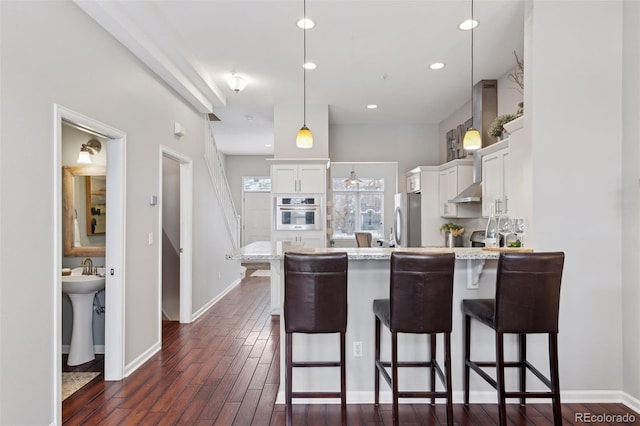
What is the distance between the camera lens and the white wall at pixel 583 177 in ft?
8.86

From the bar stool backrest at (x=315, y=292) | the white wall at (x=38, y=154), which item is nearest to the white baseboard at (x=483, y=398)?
Result: the bar stool backrest at (x=315, y=292)

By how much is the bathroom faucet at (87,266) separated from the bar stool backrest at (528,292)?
3692mm

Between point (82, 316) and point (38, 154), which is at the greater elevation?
point (38, 154)

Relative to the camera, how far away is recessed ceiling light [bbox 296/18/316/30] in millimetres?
3086

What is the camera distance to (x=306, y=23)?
10.2ft

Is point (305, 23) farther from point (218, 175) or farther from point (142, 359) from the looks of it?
point (218, 175)

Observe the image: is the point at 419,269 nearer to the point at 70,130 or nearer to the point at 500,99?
the point at 500,99

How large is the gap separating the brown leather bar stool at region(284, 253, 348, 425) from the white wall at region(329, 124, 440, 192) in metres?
4.65

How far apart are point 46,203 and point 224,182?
4.32m

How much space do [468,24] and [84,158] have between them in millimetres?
3982

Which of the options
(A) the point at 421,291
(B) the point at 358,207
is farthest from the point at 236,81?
(B) the point at 358,207

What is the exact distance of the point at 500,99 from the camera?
4445 millimetres

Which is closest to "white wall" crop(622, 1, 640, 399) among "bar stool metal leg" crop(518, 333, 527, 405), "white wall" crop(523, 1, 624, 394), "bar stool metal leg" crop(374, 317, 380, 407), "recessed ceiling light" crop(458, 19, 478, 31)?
"white wall" crop(523, 1, 624, 394)

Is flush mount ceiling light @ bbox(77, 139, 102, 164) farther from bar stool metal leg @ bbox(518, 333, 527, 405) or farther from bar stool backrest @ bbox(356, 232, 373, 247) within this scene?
bar stool metal leg @ bbox(518, 333, 527, 405)
